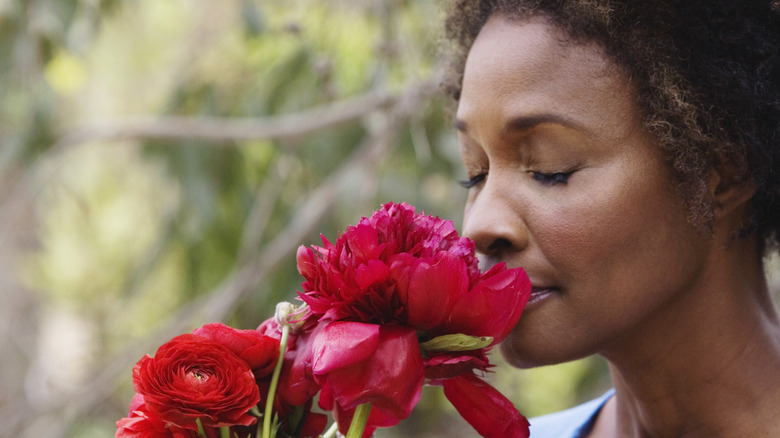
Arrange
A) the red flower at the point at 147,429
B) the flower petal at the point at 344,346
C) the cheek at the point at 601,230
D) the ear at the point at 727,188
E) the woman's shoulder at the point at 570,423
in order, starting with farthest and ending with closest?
the woman's shoulder at the point at 570,423
the ear at the point at 727,188
the cheek at the point at 601,230
the red flower at the point at 147,429
the flower petal at the point at 344,346

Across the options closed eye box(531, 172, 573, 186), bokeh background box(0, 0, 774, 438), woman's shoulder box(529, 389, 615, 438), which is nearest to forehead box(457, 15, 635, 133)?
closed eye box(531, 172, 573, 186)

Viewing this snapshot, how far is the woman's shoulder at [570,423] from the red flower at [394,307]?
1003 millimetres

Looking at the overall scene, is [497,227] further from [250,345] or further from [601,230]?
[250,345]

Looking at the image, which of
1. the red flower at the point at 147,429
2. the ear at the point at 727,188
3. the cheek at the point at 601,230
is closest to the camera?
the red flower at the point at 147,429

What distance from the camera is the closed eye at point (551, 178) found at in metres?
1.75

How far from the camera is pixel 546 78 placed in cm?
177

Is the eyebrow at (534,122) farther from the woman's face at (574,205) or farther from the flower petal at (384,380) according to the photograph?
the flower petal at (384,380)

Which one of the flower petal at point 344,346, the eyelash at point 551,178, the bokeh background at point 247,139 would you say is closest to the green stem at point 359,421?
the flower petal at point 344,346

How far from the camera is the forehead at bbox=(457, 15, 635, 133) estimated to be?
1.75 m

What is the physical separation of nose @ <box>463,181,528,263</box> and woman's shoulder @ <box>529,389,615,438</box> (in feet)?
2.63

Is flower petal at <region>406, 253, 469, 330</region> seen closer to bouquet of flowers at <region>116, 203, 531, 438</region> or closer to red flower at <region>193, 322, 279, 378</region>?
bouquet of flowers at <region>116, 203, 531, 438</region>

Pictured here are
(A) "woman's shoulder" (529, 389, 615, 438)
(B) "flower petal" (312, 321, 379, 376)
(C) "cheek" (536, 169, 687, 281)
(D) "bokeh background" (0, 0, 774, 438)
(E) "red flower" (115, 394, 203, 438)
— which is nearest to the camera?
(B) "flower petal" (312, 321, 379, 376)

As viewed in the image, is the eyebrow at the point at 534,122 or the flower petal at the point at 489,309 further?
the eyebrow at the point at 534,122

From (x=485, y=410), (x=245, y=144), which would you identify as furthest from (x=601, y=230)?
(x=245, y=144)
